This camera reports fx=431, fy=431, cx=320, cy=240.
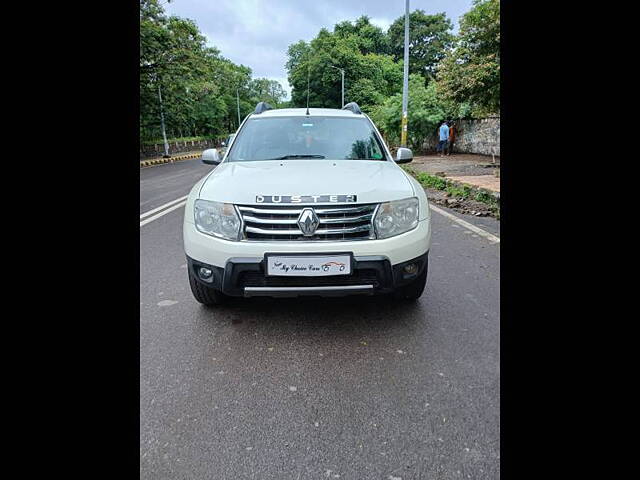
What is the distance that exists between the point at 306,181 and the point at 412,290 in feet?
3.83

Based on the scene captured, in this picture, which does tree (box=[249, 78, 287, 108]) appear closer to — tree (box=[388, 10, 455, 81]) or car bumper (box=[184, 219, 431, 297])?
tree (box=[388, 10, 455, 81])

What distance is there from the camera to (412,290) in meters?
3.24

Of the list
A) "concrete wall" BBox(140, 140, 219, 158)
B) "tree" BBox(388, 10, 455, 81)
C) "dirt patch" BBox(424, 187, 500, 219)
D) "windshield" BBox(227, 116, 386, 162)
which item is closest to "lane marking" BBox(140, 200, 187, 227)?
"windshield" BBox(227, 116, 386, 162)

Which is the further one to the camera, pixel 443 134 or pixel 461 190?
pixel 443 134

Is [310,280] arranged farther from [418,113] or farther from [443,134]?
Answer: [418,113]

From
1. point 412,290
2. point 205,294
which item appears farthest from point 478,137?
point 205,294

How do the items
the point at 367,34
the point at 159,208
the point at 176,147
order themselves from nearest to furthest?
1. the point at 159,208
2. the point at 176,147
3. the point at 367,34

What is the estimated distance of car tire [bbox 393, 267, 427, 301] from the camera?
3176mm

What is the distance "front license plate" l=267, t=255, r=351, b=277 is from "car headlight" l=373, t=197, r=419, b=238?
314 mm
